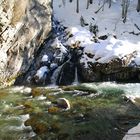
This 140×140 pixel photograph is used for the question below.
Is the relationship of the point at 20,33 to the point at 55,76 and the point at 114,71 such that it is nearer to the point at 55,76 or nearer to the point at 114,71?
the point at 55,76

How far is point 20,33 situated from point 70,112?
753 cm

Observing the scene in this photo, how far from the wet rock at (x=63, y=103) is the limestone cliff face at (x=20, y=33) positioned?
4638 millimetres

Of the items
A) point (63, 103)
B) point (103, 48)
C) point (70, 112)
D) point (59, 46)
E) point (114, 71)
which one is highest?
point (59, 46)

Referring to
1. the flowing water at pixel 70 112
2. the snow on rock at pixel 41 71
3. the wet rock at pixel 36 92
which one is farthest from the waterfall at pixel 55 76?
the wet rock at pixel 36 92

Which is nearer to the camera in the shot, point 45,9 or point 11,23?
point 11,23

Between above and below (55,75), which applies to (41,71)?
above

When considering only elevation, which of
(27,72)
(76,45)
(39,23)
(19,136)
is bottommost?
(19,136)

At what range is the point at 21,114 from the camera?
52.4ft

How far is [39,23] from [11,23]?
4.33 m

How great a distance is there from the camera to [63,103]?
56.2 feet

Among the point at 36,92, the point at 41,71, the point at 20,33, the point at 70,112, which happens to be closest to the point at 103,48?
the point at 41,71

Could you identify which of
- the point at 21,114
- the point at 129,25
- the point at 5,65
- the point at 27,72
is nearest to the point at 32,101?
the point at 21,114

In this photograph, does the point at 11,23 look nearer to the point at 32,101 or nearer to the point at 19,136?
the point at 32,101

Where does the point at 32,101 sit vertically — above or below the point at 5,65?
below
